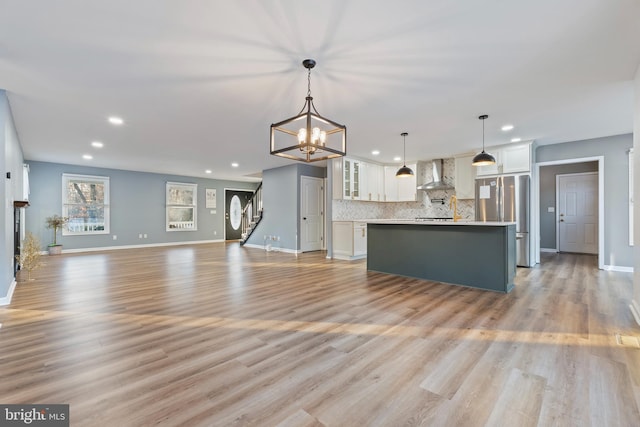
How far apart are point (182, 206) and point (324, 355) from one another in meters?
9.91

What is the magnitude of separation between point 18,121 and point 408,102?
5.90 meters

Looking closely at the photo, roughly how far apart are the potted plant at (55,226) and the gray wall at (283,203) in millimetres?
5305

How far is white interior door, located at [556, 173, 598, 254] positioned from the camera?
7828 mm

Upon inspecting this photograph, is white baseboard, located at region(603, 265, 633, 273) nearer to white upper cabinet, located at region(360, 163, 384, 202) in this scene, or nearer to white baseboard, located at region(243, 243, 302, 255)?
white upper cabinet, located at region(360, 163, 384, 202)

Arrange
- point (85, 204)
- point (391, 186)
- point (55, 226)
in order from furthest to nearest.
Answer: point (85, 204)
point (391, 186)
point (55, 226)

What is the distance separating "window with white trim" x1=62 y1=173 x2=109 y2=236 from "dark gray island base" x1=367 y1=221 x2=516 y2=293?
8375 millimetres

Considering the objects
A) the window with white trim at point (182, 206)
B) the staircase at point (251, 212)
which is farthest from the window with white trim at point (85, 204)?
the staircase at point (251, 212)

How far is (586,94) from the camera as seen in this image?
12.1ft

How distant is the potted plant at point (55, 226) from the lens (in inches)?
319

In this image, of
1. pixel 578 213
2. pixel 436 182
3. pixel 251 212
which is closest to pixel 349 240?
pixel 436 182

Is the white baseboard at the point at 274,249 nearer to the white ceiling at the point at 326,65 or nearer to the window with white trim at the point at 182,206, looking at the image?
the window with white trim at the point at 182,206

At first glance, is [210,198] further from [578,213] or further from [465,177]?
[578,213]

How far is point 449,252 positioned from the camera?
456 cm

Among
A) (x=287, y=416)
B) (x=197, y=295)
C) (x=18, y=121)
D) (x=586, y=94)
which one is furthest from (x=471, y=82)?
(x=18, y=121)
